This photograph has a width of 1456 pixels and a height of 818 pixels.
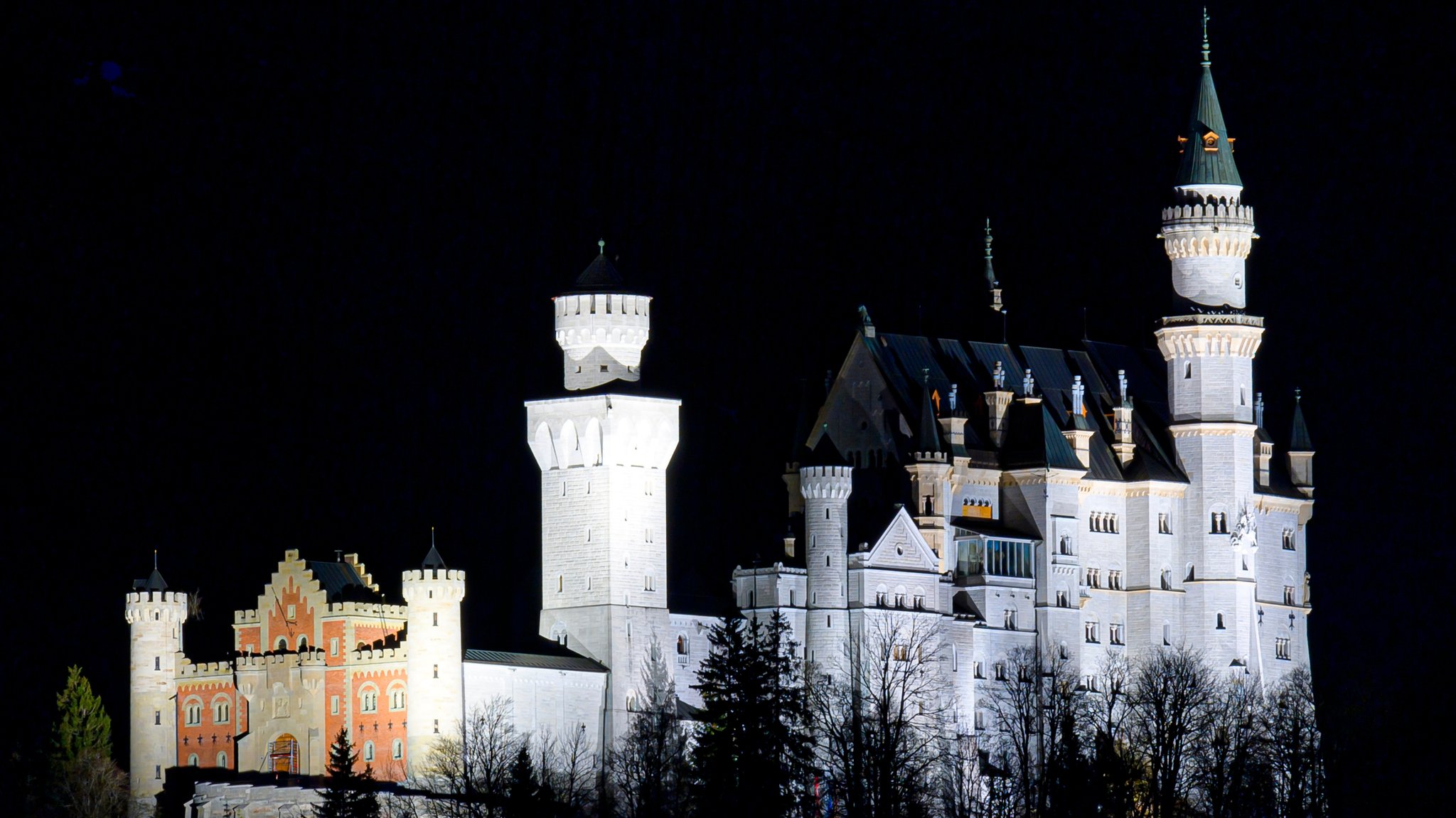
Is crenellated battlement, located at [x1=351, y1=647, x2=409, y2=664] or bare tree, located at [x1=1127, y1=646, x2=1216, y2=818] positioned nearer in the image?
bare tree, located at [x1=1127, y1=646, x2=1216, y2=818]

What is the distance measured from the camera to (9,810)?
103000 mm

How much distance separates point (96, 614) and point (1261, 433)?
40.6 m

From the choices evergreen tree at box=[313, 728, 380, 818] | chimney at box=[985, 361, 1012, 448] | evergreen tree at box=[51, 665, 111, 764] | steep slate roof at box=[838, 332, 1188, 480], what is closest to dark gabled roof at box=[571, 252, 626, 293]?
steep slate roof at box=[838, 332, 1188, 480]

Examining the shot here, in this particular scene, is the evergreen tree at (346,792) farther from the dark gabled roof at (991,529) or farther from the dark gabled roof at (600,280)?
the dark gabled roof at (991,529)

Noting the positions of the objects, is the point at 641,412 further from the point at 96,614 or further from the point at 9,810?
the point at 96,614

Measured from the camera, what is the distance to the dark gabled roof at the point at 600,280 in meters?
106

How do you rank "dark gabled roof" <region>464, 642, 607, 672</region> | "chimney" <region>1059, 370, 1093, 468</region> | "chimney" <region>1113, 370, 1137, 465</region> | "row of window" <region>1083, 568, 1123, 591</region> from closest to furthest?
"dark gabled roof" <region>464, 642, 607, 672</region> → "chimney" <region>1059, 370, 1093, 468</region> → "row of window" <region>1083, 568, 1123, 591</region> → "chimney" <region>1113, 370, 1137, 465</region>

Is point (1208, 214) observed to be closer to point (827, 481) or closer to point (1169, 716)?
point (827, 481)

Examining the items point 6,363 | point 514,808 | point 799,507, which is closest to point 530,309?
point 6,363

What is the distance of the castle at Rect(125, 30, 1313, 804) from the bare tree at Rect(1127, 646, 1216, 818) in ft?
8.47

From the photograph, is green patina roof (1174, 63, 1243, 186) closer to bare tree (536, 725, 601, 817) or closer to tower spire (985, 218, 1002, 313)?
tower spire (985, 218, 1002, 313)

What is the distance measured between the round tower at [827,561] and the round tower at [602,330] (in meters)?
6.32

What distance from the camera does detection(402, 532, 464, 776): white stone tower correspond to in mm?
98625

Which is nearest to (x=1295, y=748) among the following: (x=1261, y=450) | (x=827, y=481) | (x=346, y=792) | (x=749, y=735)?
(x=827, y=481)
